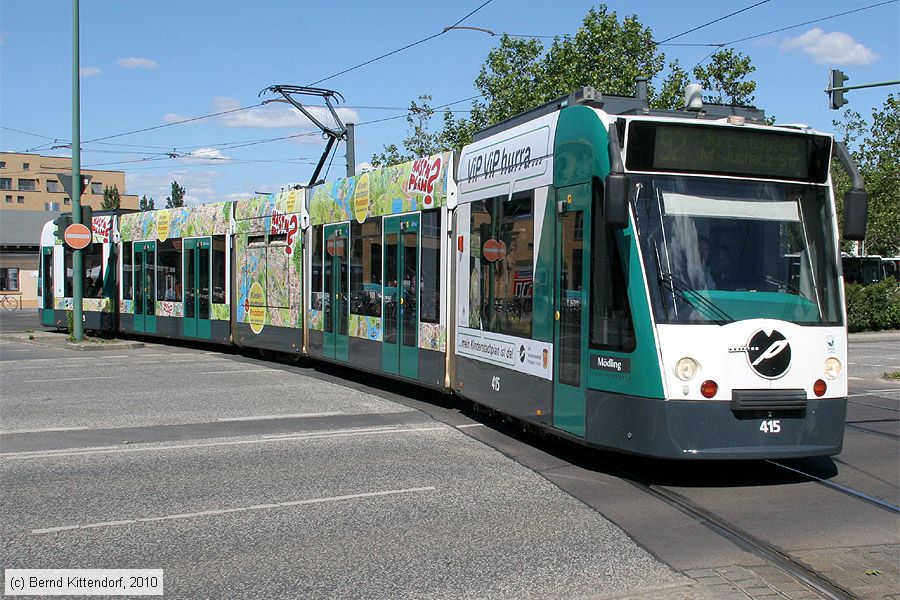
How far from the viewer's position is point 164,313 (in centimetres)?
2375

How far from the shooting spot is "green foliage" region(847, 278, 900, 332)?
34.2 meters

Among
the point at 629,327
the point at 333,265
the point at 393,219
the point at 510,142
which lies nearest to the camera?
the point at 629,327

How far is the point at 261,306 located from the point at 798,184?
43.6 ft

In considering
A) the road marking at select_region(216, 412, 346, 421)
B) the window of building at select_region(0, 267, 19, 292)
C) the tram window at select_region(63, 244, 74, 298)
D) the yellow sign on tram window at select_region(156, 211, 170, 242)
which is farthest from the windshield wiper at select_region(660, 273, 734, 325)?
the window of building at select_region(0, 267, 19, 292)

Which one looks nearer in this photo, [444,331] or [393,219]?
[444,331]

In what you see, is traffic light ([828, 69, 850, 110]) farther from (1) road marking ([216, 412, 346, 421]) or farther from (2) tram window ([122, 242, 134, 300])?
(2) tram window ([122, 242, 134, 300])

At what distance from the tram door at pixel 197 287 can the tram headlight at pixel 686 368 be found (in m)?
16.1

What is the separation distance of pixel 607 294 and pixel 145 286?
19004mm

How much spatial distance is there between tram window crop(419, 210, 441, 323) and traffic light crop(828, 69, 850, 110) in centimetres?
1211

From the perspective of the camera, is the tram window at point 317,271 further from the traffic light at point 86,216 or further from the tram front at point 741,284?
the traffic light at point 86,216

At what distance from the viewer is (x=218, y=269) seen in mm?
21500

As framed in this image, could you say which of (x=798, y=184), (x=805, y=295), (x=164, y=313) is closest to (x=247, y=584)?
(x=805, y=295)

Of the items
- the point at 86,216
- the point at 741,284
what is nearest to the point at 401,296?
the point at 741,284

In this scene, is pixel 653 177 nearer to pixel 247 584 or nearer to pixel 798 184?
pixel 798 184
